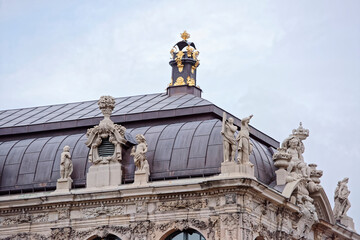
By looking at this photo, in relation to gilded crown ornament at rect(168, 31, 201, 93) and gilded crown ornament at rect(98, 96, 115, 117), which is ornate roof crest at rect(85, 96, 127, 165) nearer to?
gilded crown ornament at rect(98, 96, 115, 117)

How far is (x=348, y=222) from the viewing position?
298 feet

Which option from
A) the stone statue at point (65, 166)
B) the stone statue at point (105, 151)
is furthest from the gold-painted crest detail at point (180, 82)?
the stone statue at point (65, 166)

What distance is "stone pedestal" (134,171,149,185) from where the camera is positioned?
78.6 meters

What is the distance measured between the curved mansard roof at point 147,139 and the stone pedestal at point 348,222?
7665mm

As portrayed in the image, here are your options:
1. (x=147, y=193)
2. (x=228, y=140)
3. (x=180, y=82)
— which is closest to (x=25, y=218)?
(x=147, y=193)

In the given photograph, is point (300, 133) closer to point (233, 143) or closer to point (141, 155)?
point (233, 143)

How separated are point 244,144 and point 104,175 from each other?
8595 mm

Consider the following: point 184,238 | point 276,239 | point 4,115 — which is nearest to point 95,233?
point 184,238

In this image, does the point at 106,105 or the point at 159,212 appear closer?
the point at 159,212

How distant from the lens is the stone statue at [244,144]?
77.2 metres

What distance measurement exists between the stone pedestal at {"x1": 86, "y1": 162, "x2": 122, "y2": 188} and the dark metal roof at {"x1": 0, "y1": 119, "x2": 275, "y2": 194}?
0.63 m

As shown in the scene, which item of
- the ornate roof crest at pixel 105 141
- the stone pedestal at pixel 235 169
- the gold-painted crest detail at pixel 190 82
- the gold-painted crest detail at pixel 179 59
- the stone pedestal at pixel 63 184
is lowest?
the stone pedestal at pixel 235 169

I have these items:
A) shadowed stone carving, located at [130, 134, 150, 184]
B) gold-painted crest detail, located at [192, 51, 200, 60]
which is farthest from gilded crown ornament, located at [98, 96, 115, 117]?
gold-painted crest detail, located at [192, 51, 200, 60]

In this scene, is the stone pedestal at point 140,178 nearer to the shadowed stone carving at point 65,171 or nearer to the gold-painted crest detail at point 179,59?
the shadowed stone carving at point 65,171
